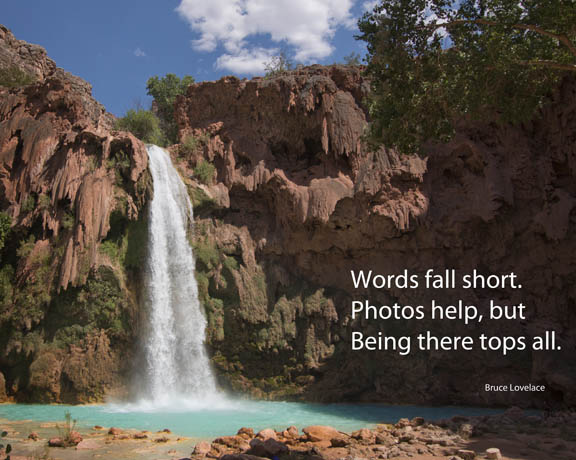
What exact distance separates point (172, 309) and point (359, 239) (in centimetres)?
823

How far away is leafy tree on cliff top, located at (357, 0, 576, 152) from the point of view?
974 centimetres

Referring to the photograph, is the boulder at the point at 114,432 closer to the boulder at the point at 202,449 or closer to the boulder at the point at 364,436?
the boulder at the point at 202,449

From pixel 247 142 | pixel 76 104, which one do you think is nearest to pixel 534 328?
pixel 247 142

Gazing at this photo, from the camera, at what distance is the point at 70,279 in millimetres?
16828

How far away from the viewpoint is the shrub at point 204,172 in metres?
21.6

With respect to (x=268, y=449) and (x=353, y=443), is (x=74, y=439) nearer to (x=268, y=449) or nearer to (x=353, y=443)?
(x=268, y=449)

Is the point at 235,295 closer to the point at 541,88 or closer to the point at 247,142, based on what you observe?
the point at 247,142

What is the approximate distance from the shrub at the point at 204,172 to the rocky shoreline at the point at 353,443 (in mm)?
12071

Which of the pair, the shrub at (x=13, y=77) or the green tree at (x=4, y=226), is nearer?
the green tree at (x=4, y=226)

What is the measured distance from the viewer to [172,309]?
18438 millimetres

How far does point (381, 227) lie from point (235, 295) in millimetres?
6678

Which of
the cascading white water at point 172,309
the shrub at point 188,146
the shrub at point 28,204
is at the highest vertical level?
the shrub at point 188,146

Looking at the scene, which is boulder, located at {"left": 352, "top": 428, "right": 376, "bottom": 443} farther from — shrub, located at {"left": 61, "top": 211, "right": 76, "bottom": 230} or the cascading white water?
shrub, located at {"left": 61, "top": 211, "right": 76, "bottom": 230}

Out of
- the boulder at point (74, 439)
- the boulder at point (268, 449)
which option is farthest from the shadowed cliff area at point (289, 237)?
the boulder at point (268, 449)
